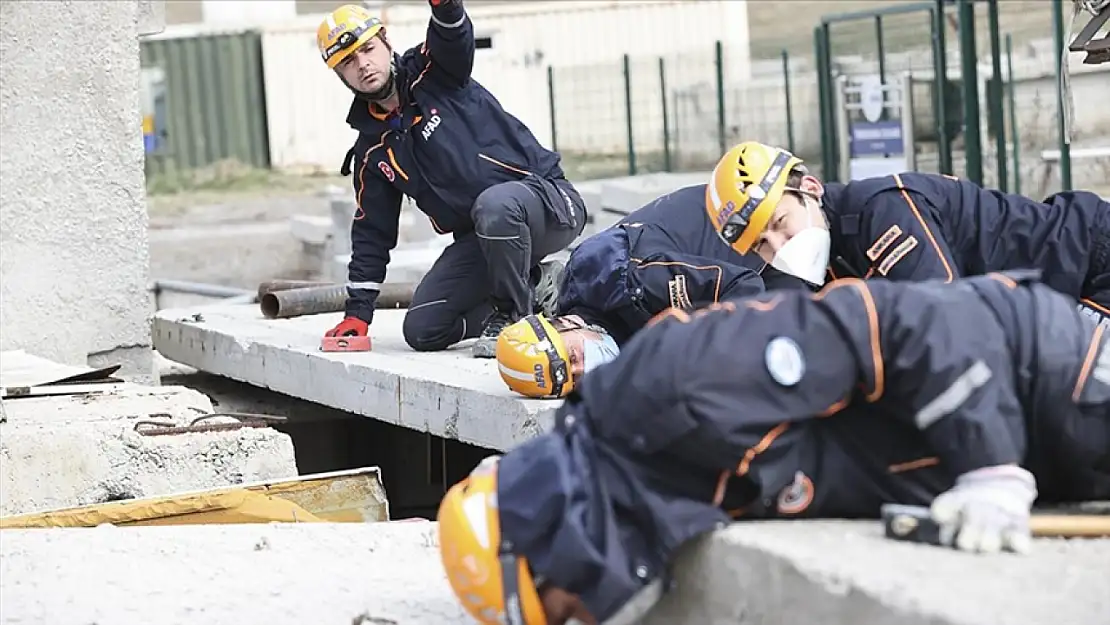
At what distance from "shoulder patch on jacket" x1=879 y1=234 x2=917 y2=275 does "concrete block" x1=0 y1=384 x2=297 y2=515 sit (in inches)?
106

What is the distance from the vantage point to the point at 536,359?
18.7ft

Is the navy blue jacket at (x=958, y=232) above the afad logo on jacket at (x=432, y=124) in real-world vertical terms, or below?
below

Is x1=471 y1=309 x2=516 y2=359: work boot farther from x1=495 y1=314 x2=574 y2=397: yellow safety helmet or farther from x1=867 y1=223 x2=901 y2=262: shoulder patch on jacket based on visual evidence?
x1=867 y1=223 x2=901 y2=262: shoulder patch on jacket

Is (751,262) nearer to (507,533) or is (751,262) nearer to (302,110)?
(507,533)

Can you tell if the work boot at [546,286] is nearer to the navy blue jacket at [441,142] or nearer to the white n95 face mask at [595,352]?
the navy blue jacket at [441,142]

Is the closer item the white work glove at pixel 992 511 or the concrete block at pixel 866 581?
the concrete block at pixel 866 581

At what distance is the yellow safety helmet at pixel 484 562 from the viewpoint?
3312 millimetres

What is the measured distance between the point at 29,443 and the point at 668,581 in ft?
11.5

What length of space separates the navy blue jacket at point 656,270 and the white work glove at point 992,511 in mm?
2318

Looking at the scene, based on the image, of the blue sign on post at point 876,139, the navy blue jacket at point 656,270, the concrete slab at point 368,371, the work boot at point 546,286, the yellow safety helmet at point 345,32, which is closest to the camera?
the navy blue jacket at point 656,270

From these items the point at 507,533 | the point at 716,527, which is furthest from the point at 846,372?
the point at 507,533

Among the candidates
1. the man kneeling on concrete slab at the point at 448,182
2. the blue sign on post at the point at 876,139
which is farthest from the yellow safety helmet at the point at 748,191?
the blue sign on post at the point at 876,139

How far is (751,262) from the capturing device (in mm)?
5719

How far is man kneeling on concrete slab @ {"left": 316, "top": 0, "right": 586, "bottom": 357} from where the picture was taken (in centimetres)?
689
